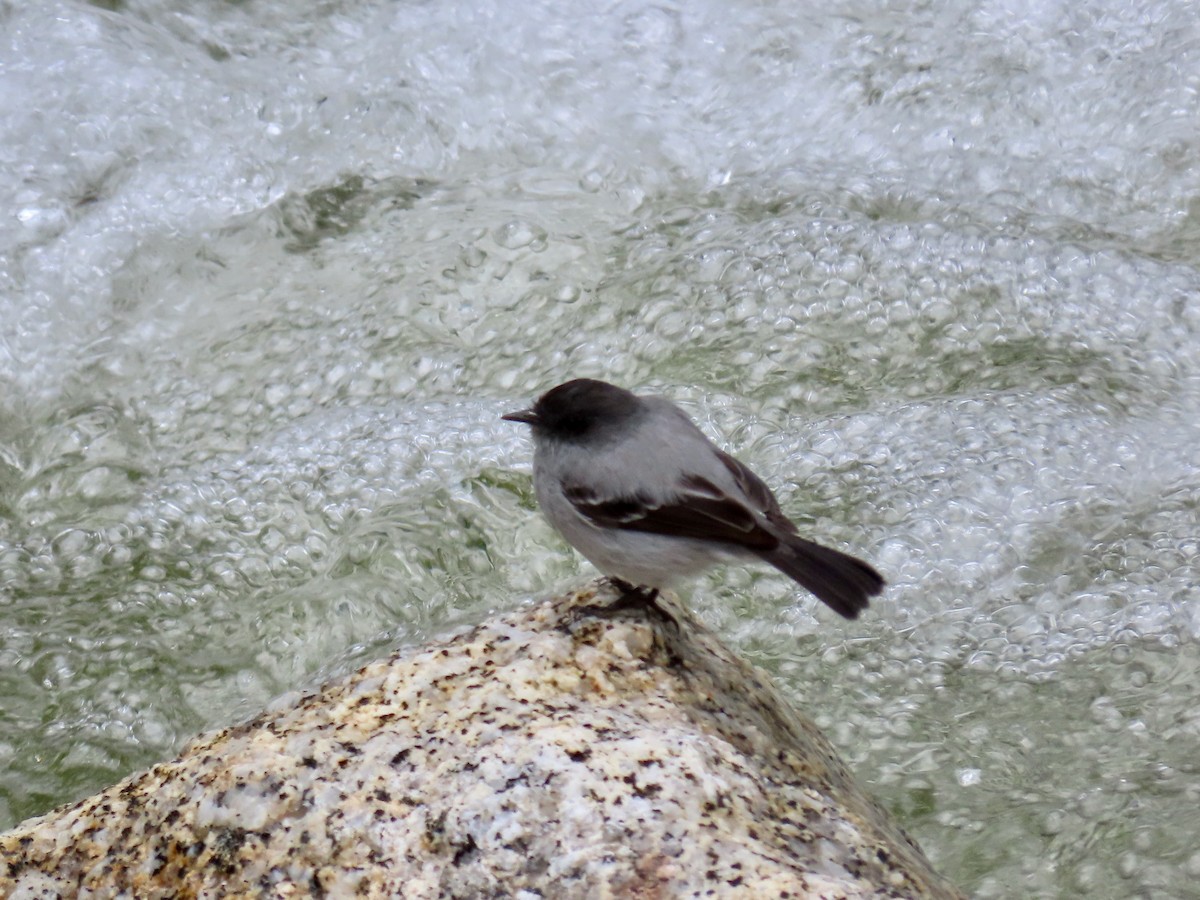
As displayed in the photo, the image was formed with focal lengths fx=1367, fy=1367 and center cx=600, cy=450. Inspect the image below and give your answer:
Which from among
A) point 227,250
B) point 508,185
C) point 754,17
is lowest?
point 227,250

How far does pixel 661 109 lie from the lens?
693 cm

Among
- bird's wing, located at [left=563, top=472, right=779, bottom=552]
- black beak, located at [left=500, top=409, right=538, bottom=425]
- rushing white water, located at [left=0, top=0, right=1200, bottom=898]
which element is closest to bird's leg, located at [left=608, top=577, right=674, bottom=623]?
bird's wing, located at [left=563, top=472, right=779, bottom=552]

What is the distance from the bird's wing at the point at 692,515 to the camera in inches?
135

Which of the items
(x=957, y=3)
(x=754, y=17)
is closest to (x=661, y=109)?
(x=754, y=17)

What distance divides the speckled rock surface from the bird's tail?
0.49 metres

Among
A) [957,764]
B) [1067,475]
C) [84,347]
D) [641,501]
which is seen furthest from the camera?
[84,347]

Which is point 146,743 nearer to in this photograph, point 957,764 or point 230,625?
point 230,625

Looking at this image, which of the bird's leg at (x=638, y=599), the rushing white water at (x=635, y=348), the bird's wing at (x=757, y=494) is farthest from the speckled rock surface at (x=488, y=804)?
the rushing white water at (x=635, y=348)

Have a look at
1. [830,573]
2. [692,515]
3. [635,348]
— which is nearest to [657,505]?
[692,515]

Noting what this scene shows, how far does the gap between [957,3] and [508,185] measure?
2.65 m

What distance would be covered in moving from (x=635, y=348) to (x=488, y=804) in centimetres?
359

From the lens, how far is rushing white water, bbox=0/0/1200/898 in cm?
460

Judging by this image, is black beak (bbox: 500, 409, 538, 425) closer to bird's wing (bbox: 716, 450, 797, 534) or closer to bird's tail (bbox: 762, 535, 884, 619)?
bird's wing (bbox: 716, 450, 797, 534)

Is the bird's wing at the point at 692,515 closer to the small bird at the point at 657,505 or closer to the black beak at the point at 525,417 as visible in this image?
the small bird at the point at 657,505
